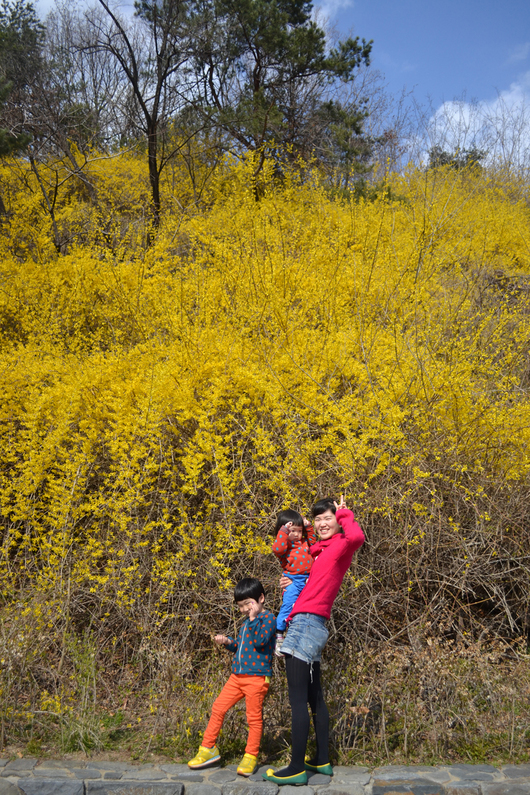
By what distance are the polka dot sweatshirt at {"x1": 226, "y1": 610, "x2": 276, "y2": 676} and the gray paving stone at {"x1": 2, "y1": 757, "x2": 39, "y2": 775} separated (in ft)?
3.30

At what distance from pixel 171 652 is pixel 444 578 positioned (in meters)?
1.59

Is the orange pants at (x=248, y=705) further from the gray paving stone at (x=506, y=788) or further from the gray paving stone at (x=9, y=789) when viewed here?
the gray paving stone at (x=506, y=788)

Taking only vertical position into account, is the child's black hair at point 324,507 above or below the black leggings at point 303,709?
above

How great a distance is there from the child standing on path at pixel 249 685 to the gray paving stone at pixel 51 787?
0.48m

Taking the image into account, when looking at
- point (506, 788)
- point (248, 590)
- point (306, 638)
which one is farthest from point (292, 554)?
point (506, 788)

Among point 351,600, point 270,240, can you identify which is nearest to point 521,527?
point 351,600

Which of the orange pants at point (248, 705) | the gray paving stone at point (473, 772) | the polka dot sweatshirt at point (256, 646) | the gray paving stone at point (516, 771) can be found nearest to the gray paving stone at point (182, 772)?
the orange pants at point (248, 705)

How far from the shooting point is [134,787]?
2273 millimetres

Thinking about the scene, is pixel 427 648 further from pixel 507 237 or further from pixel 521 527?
pixel 507 237

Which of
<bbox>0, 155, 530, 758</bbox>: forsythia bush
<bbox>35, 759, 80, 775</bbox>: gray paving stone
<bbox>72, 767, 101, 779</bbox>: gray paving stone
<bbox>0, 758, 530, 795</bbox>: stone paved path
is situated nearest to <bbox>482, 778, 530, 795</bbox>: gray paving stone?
<bbox>0, 758, 530, 795</bbox>: stone paved path

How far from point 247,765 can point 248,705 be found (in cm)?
23

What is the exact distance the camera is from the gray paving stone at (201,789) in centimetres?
224

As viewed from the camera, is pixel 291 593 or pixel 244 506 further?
pixel 244 506

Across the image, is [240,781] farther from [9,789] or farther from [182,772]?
[9,789]
